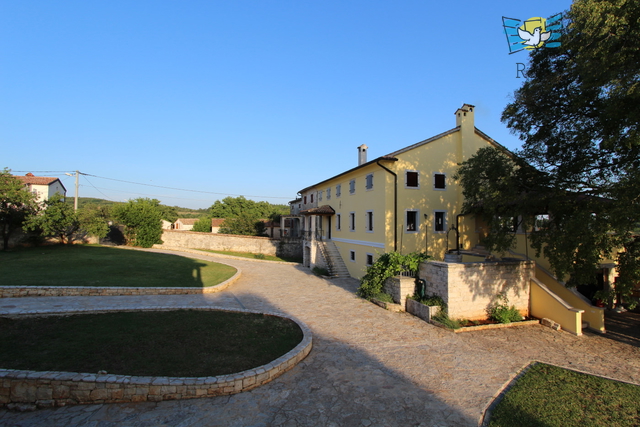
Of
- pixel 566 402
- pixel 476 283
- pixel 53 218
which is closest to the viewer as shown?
pixel 566 402

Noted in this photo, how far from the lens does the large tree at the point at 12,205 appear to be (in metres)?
23.1

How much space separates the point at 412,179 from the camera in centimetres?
1853

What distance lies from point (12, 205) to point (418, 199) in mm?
29225

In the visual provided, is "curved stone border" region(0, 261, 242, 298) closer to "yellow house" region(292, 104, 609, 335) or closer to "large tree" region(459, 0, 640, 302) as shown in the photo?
"yellow house" region(292, 104, 609, 335)

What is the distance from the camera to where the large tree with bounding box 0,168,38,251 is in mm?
23062

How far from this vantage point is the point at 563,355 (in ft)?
29.8

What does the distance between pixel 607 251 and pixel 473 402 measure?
21.0 feet

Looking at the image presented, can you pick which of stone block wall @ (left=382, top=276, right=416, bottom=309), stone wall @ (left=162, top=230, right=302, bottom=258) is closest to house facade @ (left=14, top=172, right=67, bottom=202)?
stone wall @ (left=162, top=230, right=302, bottom=258)

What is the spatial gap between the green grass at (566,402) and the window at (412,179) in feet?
39.3

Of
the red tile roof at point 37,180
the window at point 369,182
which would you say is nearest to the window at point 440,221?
the window at point 369,182

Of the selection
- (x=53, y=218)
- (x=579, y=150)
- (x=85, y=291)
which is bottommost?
(x=85, y=291)

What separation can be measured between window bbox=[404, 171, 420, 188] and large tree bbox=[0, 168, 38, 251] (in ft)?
90.1

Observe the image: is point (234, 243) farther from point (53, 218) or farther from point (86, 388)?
point (86, 388)

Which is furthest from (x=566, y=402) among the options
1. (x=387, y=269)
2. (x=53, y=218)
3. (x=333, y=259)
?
(x=53, y=218)
